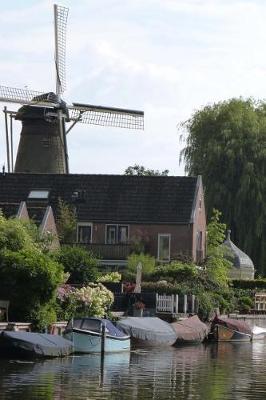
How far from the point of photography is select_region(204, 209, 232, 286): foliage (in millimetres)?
66312

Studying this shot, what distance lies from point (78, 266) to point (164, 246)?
16.2 m

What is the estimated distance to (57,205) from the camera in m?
72.9

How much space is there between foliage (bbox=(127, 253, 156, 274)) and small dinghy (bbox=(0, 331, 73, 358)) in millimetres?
24764

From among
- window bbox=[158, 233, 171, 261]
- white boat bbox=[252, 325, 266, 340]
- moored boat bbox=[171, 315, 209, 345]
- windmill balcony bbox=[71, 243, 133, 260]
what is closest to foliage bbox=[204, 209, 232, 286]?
window bbox=[158, 233, 171, 261]

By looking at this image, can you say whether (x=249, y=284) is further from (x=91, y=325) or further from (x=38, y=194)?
(x=91, y=325)

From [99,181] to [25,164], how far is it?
8185 millimetres

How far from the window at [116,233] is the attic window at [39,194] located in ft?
15.9

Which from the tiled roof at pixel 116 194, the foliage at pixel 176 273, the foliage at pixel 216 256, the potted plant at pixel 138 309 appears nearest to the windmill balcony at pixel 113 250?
the tiled roof at pixel 116 194

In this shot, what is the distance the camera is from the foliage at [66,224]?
70.5m

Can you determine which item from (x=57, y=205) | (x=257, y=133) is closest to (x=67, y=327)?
(x=57, y=205)

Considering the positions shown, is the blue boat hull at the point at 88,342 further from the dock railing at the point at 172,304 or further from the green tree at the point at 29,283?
the dock railing at the point at 172,304

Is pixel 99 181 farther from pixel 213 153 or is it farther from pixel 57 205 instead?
pixel 213 153

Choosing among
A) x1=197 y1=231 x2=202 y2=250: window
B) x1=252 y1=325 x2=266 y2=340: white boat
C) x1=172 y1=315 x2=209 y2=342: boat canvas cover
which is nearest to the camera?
x1=172 y1=315 x2=209 y2=342: boat canvas cover

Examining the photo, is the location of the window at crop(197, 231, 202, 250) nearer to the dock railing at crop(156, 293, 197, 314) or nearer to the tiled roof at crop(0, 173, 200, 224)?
the tiled roof at crop(0, 173, 200, 224)
